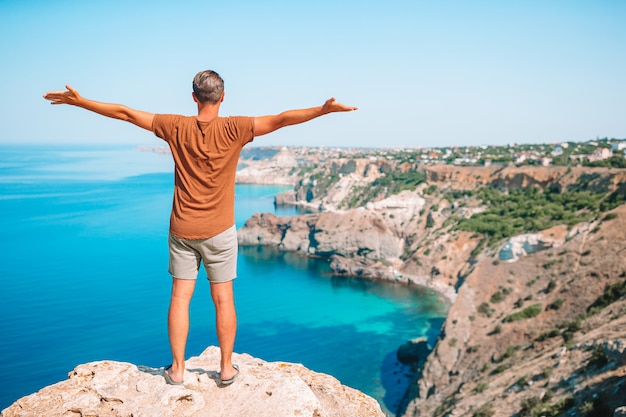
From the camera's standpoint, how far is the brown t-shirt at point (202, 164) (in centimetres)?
343

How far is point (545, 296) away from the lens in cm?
2317

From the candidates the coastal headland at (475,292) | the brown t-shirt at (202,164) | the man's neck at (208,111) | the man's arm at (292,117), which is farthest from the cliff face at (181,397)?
the man's neck at (208,111)

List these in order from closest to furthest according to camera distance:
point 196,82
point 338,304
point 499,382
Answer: point 196,82, point 499,382, point 338,304

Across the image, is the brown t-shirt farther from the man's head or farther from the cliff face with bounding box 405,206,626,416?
the cliff face with bounding box 405,206,626,416

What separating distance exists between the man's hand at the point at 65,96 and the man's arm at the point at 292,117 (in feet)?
4.08

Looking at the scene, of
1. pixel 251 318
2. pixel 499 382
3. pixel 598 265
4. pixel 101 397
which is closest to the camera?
pixel 101 397

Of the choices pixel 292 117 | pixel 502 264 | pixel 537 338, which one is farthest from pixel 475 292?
pixel 292 117

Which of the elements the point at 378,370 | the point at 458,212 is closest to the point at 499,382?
the point at 378,370

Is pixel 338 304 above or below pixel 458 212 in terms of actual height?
below

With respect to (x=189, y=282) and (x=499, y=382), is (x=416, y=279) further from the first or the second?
(x=189, y=282)

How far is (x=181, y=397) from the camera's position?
3.57 metres

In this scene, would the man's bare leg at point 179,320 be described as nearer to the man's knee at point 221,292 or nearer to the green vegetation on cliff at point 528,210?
the man's knee at point 221,292

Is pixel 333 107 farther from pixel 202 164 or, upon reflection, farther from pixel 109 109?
pixel 109 109

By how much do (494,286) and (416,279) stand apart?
673 inches
